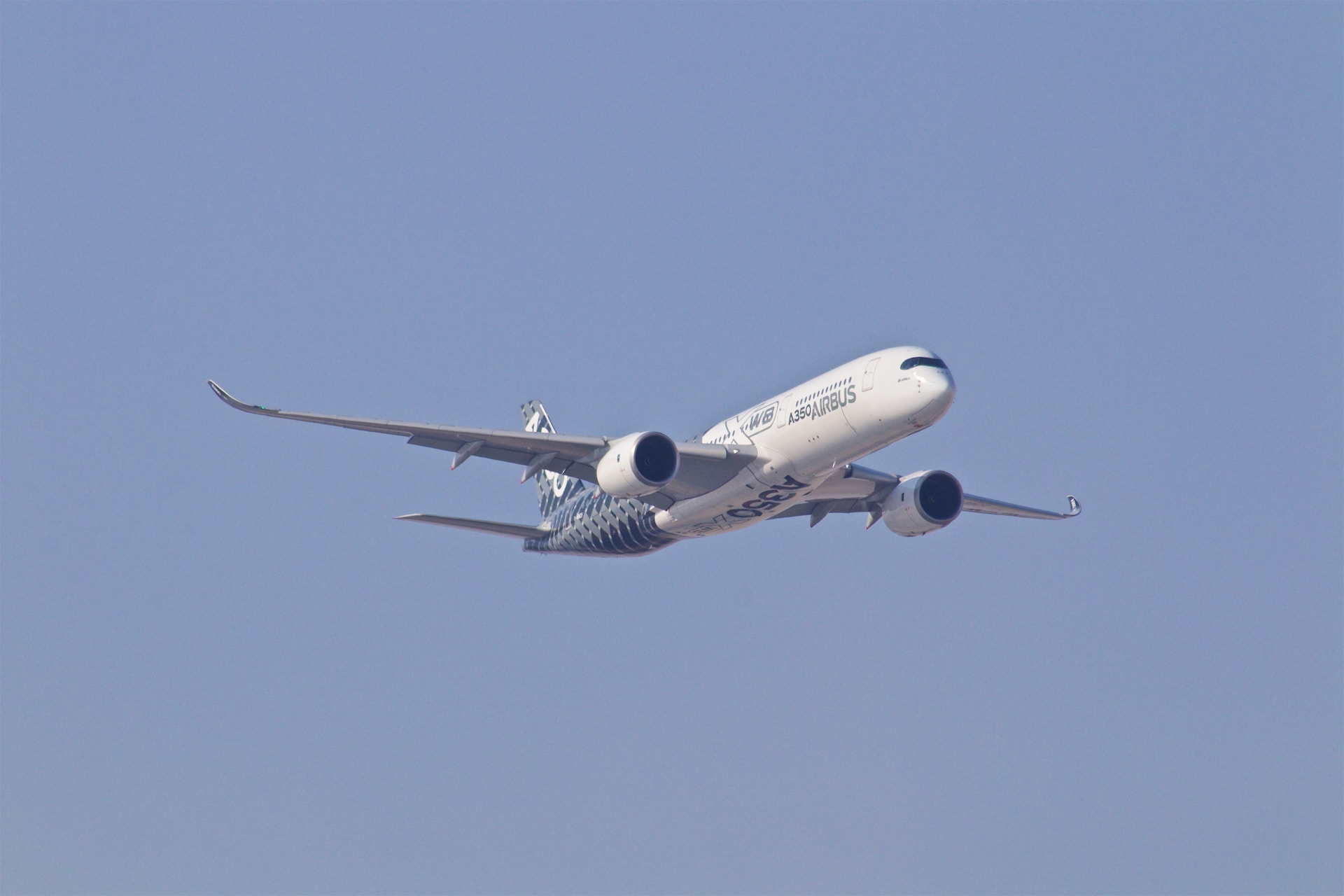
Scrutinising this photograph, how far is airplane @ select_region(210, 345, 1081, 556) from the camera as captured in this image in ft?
131

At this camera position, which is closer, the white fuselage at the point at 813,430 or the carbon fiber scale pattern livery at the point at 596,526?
the white fuselage at the point at 813,430

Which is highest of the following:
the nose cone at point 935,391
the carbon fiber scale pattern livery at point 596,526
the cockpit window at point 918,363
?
the cockpit window at point 918,363

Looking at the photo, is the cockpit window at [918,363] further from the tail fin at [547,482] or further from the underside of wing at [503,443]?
the tail fin at [547,482]

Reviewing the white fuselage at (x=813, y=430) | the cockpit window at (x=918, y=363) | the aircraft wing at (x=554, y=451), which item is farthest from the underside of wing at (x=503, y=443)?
the cockpit window at (x=918, y=363)

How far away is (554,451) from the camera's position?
4403cm

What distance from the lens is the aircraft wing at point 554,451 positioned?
42.7m

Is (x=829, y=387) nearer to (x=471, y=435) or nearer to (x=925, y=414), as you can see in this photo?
(x=925, y=414)

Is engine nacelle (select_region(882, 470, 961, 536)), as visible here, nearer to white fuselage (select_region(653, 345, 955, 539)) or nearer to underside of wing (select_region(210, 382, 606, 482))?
white fuselage (select_region(653, 345, 955, 539))

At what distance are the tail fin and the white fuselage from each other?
7.31m

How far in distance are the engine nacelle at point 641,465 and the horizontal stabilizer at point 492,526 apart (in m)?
8.19

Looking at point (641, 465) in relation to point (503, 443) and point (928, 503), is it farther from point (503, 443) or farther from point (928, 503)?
Result: point (928, 503)

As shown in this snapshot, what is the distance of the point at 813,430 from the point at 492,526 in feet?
45.4

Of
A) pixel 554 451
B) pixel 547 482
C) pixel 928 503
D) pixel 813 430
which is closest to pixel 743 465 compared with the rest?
pixel 813 430

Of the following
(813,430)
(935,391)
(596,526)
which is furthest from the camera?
(596,526)
